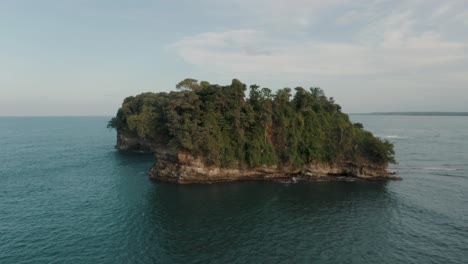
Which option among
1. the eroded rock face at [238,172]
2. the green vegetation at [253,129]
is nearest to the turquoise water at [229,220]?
the eroded rock face at [238,172]

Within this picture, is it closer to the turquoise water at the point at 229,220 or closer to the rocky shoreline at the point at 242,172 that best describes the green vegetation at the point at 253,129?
the rocky shoreline at the point at 242,172

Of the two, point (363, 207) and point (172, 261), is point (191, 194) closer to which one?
point (172, 261)

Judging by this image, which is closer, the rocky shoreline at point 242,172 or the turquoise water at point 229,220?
the turquoise water at point 229,220

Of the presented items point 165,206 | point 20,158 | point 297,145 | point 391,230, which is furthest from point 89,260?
point 20,158

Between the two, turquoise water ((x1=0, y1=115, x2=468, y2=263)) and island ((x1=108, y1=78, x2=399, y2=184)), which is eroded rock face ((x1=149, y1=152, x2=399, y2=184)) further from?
turquoise water ((x1=0, y1=115, x2=468, y2=263))

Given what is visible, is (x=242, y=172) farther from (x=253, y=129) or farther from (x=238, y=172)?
(x=253, y=129)

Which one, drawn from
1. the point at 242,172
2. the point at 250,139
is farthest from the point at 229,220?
the point at 250,139
